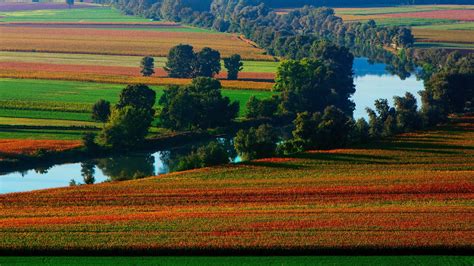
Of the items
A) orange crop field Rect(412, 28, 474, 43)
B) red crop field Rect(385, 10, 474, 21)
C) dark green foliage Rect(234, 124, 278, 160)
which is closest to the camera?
dark green foliage Rect(234, 124, 278, 160)

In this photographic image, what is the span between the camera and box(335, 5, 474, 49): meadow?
137m

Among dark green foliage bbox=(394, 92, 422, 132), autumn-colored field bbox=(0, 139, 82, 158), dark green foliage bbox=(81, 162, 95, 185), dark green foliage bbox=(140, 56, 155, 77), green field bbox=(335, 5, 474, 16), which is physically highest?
green field bbox=(335, 5, 474, 16)


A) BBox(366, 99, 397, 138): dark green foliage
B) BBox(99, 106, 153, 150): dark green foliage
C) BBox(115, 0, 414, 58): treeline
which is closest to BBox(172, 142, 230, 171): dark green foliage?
BBox(99, 106, 153, 150): dark green foliage

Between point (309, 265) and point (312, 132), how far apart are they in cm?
2799

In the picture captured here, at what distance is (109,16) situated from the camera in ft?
582

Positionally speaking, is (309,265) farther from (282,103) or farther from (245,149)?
(282,103)

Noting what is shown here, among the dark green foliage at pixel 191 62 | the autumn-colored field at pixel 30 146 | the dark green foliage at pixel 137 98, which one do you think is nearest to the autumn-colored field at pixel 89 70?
the dark green foliage at pixel 191 62

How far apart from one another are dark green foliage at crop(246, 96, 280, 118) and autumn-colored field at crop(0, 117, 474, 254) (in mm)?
18831

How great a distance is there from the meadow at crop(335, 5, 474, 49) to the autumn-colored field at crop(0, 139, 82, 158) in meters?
73.2

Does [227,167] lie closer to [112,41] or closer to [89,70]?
[89,70]

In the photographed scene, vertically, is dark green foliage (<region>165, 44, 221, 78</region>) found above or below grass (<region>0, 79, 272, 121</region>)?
above

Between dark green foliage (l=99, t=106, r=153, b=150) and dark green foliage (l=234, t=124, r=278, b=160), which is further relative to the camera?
dark green foliage (l=99, t=106, r=153, b=150)

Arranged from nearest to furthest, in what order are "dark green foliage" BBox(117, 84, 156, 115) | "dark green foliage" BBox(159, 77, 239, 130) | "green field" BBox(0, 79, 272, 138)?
"dark green foliage" BBox(159, 77, 239, 130)
"dark green foliage" BBox(117, 84, 156, 115)
"green field" BBox(0, 79, 272, 138)

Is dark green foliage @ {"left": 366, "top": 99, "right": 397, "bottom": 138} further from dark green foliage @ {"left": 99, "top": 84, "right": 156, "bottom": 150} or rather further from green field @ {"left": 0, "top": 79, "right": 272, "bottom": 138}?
dark green foliage @ {"left": 99, "top": 84, "right": 156, "bottom": 150}
